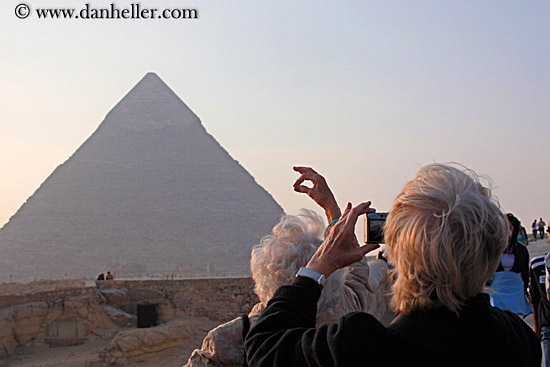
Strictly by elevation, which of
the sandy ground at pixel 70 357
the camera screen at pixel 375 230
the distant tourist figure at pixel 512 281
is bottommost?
the sandy ground at pixel 70 357

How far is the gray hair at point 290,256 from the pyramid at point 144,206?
4508 centimetres

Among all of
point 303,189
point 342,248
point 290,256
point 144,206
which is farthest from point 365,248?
point 144,206

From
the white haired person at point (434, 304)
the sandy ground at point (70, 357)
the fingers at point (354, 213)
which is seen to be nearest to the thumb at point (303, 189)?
the fingers at point (354, 213)

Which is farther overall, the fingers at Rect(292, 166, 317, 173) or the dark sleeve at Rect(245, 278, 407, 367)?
the fingers at Rect(292, 166, 317, 173)

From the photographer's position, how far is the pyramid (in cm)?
5319

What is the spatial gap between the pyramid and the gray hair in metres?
45.1

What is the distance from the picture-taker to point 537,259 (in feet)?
13.3

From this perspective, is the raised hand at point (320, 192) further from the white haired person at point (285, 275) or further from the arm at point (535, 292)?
the arm at point (535, 292)

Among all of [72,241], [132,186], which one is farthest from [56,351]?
[132,186]

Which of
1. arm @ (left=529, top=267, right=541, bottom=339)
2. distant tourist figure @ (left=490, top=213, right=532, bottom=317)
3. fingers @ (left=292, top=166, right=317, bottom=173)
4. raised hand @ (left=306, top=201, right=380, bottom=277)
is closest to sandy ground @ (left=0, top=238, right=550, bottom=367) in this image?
distant tourist figure @ (left=490, top=213, right=532, bottom=317)

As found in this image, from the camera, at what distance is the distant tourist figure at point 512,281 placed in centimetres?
493

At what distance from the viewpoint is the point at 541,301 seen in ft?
13.0

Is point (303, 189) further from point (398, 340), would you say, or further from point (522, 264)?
point (522, 264)

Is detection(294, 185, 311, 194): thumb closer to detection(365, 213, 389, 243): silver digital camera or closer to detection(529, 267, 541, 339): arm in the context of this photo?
detection(365, 213, 389, 243): silver digital camera
